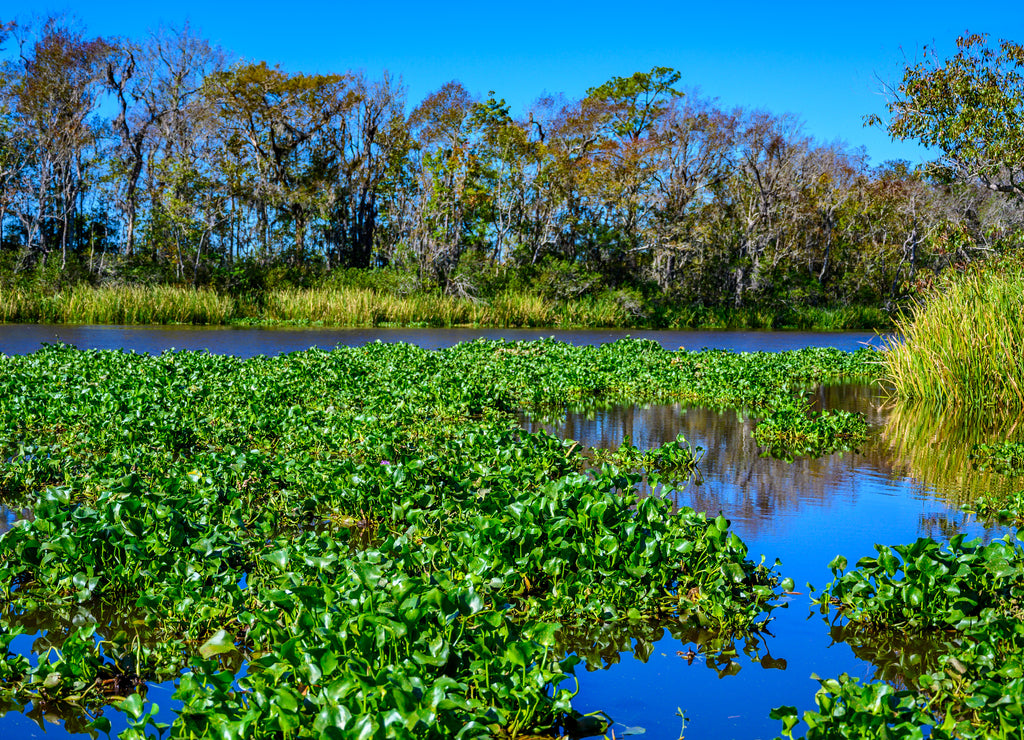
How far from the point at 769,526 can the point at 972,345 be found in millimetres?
5992

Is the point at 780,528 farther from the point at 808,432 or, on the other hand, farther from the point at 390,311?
the point at 390,311

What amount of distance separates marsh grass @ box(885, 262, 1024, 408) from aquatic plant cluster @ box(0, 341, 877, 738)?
15.8ft

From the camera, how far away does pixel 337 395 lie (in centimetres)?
1061

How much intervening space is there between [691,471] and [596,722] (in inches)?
184

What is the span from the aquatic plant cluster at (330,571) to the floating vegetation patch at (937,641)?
1.56 feet

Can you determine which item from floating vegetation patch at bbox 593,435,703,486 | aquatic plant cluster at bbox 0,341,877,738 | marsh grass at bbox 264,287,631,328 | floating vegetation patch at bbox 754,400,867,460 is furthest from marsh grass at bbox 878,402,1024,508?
marsh grass at bbox 264,287,631,328

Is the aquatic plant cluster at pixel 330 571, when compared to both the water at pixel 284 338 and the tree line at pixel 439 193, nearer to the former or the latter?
the water at pixel 284 338

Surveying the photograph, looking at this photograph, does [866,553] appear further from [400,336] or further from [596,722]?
[400,336]

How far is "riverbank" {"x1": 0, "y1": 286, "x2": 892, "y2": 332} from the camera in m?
29.6

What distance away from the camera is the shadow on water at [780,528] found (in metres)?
3.66

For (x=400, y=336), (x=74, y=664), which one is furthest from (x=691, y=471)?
(x=400, y=336)

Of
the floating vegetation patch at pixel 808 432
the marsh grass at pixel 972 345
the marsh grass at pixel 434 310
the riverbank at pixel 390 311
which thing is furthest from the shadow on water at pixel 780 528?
the riverbank at pixel 390 311

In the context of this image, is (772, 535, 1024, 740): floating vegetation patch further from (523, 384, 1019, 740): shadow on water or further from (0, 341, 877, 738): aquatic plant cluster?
(0, 341, 877, 738): aquatic plant cluster

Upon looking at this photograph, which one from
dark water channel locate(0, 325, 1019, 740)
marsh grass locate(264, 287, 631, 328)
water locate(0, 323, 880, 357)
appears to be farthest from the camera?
marsh grass locate(264, 287, 631, 328)
